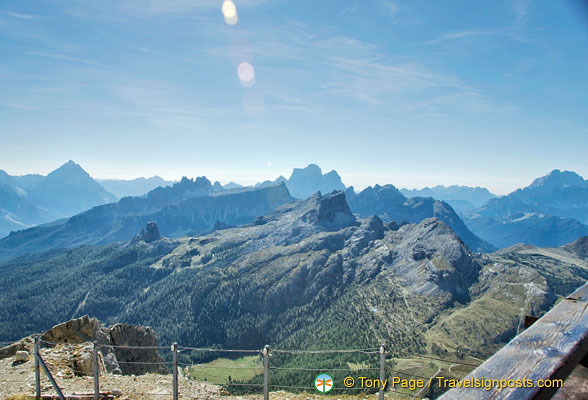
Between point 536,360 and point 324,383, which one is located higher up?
point 536,360

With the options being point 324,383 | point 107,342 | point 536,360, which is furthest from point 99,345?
point 536,360

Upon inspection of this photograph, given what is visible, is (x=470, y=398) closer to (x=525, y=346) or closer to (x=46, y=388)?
(x=525, y=346)

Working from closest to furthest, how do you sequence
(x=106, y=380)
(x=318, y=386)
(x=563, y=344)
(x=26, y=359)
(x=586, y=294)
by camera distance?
(x=563, y=344) → (x=586, y=294) → (x=318, y=386) → (x=106, y=380) → (x=26, y=359)

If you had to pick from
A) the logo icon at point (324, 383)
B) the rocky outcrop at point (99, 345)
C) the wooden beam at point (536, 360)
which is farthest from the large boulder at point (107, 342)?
the wooden beam at point (536, 360)

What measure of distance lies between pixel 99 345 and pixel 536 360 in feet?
97.1

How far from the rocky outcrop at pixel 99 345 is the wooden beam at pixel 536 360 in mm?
15045

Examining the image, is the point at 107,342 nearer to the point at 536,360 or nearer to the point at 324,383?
the point at 324,383

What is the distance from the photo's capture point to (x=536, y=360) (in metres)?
3.90

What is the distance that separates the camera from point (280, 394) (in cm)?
2209

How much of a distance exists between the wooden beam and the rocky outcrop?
1505 centimetres

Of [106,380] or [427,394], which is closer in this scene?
[106,380]

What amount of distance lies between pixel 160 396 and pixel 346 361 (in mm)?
197377

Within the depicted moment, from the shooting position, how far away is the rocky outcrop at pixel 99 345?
28062 mm

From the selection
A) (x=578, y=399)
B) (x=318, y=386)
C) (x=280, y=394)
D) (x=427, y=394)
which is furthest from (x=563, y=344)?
(x=427, y=394)
